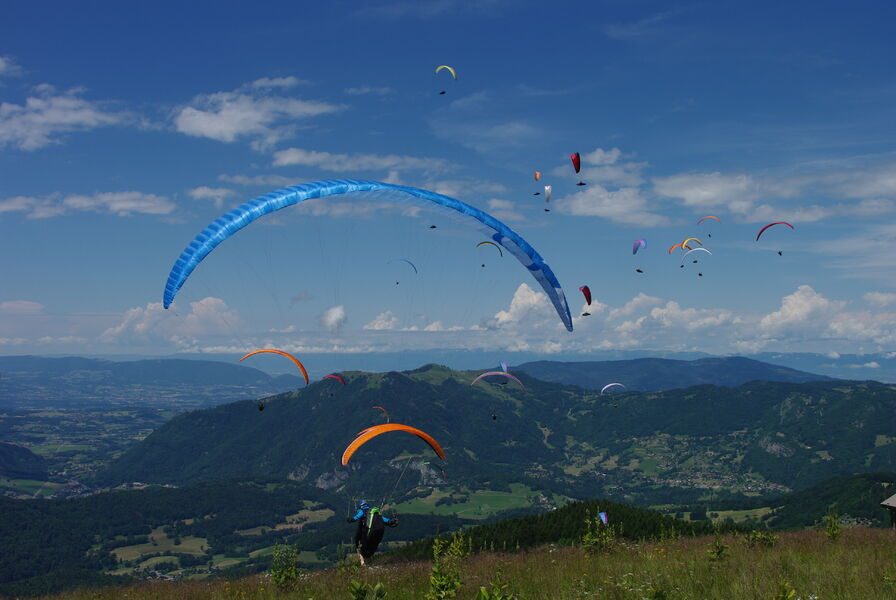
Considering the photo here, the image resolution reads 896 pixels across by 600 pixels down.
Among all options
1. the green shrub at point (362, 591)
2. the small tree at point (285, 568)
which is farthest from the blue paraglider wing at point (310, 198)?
the green shrub at point (362, 591)

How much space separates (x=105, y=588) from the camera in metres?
18.0

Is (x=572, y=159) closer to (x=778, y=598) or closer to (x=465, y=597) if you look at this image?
(x=465, y=597)

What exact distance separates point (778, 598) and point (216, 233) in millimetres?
19754

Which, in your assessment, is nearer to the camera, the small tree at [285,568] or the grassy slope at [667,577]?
the grassy slope at [667,577]

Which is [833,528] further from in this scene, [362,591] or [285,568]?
[285,568]

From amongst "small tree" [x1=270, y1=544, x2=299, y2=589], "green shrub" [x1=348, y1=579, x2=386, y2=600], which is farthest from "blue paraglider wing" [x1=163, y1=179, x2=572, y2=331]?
"green shrub" [x1=348, y1=579, x2=386, y2=600]

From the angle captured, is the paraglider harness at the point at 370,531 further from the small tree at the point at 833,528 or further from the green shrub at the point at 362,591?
the small tree at the point at 833,528

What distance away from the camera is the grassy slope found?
10461 millimetres

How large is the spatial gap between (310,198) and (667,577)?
17.8 m

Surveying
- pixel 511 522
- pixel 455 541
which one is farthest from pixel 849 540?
pixel 511 522

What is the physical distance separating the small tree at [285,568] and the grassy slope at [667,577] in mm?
344

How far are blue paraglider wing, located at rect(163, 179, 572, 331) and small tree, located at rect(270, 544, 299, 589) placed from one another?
10.1 meters

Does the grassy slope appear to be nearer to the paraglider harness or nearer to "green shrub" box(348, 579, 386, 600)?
the paraglider harness

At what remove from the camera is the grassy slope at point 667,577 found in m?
10.5
